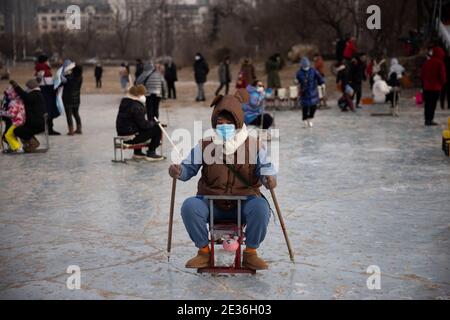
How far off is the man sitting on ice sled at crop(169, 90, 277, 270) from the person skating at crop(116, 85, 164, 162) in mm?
5867

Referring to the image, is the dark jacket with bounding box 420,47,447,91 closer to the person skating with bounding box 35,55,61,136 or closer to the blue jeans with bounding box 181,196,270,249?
the person skating with bounding box 35,55,61,136

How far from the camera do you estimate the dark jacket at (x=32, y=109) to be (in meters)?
12.6

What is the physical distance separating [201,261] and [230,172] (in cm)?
76

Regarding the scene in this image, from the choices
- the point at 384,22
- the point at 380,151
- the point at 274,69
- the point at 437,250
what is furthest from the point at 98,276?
the point at 384,22

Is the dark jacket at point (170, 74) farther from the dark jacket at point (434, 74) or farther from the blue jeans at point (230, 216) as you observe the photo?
the blue jeans at point (230, 216)

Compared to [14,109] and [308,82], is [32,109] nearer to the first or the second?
[14,109]

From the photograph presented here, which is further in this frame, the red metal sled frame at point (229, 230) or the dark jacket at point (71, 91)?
the dark jacket at point (71, 91)

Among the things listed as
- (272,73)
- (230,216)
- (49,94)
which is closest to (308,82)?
(49,94)

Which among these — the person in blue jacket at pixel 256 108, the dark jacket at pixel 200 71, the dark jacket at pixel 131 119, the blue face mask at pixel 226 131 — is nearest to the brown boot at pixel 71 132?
the person in blue jacket at pixel 256 108

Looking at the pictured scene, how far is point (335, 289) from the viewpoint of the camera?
5293 mm

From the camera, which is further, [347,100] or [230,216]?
[347,100]

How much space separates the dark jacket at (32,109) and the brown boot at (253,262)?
7.93 meters

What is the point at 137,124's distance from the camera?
1142 centimetres

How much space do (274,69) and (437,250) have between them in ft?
55.5
